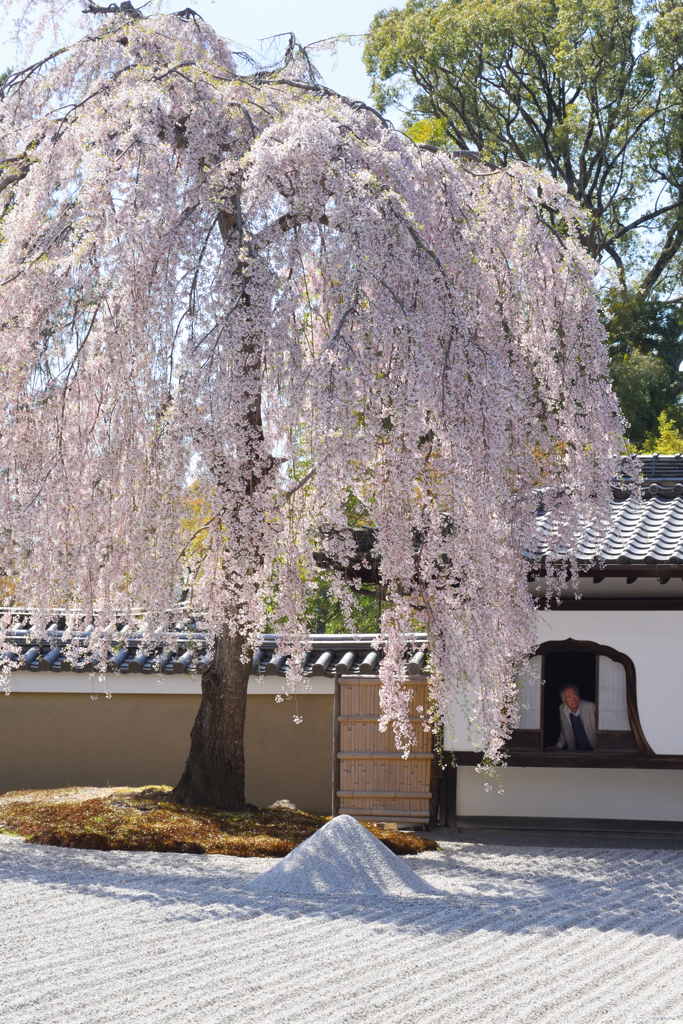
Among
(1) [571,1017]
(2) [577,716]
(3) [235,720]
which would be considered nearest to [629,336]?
(2) [577,716]

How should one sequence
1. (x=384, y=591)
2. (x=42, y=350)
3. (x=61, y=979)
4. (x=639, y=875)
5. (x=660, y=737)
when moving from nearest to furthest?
1. (x=61, y=979)
2. (x=42, y=350)
3. (x=639, y=875)
4. (x=384, y=591)
5. (x=660, y=737)

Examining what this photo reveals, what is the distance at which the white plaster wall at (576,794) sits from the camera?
29.4 feet

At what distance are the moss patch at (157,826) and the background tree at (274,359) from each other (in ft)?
4.44

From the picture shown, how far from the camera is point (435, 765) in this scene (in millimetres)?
9086

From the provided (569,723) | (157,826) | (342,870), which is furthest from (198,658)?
(342,870)

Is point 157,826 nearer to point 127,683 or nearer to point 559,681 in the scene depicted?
point 127,683

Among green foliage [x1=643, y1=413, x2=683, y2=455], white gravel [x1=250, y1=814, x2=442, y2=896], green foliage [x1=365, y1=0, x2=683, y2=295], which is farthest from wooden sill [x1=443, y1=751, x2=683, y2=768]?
green foliage [x1=365, y1=0, x2=683, y2=295]

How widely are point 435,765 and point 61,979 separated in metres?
5.40

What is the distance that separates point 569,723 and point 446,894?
3326mm

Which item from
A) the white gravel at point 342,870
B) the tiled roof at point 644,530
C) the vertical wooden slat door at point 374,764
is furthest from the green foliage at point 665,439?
the white gravel at point 342,870

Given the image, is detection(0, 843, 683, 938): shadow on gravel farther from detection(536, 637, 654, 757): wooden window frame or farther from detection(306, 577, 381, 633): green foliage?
detection(306, 577, 381, 633): green foliage

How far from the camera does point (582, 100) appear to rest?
2236cm

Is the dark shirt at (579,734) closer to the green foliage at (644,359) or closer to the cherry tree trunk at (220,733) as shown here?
the cherry tree trunk at (220,733)

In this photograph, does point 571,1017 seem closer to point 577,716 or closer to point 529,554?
point 529,554
